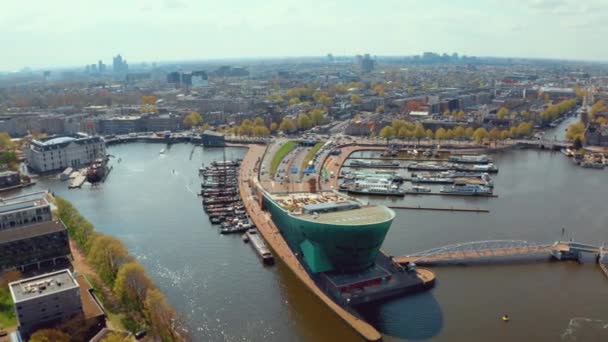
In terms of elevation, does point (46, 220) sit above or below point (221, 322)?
above

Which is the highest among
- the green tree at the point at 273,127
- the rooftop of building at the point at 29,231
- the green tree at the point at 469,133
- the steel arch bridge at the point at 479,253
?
the green tree at the point at 469,133

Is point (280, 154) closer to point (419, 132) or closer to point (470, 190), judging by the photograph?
point (470, 190)

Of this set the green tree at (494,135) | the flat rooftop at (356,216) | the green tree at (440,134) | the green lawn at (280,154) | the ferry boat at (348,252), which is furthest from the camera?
the green tree at (440,134)

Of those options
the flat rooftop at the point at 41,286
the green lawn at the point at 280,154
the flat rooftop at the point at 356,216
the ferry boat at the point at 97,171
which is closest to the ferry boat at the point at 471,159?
the green lawn at the point at 280,154

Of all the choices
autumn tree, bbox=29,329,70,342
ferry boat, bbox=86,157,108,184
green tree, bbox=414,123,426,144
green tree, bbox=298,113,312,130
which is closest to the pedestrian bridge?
autumn tree, bbox=29,329,70,342

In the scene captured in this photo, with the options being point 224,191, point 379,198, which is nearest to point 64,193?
point 224,191

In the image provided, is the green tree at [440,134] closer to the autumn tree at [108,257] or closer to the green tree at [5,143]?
the autumn tree at [108,257]

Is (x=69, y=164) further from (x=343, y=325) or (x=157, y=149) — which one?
(x=343, y=325)
